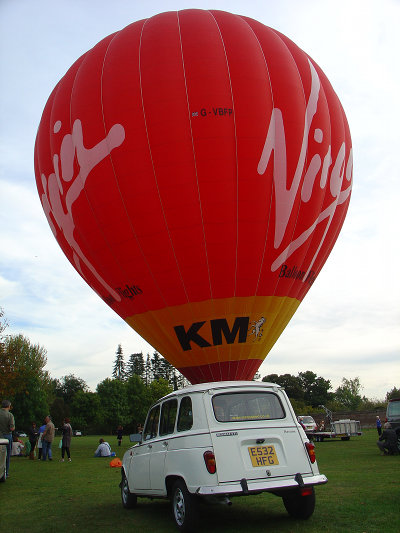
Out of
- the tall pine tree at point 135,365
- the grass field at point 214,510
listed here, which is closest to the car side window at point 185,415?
the grass field at point 214,510

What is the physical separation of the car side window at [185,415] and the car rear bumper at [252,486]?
89 cm

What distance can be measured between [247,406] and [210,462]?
101cm

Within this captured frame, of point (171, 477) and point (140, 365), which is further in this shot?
point (140, 365)

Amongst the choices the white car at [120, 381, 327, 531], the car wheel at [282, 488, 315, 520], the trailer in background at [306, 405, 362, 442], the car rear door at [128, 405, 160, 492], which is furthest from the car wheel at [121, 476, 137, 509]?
the trailer in background at [306, 405, 362, 442]

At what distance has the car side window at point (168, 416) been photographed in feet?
23.5

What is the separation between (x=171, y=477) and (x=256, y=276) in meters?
8.42

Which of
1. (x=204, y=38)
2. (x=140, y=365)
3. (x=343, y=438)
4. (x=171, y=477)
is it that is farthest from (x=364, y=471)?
(x=140, y=365)

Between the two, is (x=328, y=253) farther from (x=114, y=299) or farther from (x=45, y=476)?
(x=45, y=476)

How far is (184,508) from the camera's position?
6223 mm

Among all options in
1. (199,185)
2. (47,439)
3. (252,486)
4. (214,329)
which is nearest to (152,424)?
(252,486)

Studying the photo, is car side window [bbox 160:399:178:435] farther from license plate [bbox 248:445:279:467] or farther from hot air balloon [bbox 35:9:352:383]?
hot air balloon [bbox 35:9:352:383]

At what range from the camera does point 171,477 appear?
675cm

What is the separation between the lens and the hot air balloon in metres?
14.2

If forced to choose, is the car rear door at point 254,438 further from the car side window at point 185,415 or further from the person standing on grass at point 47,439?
the person standing on grass at point 47,439
